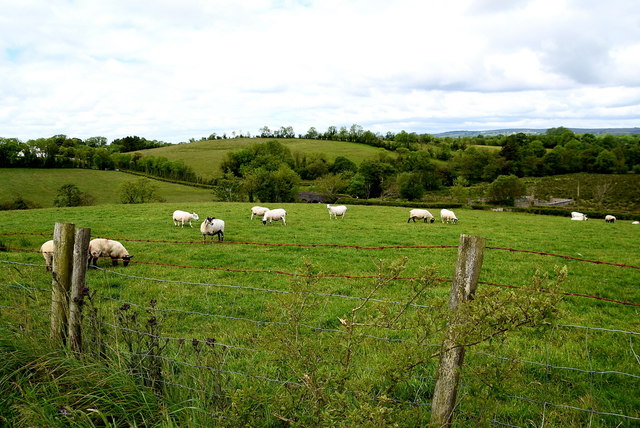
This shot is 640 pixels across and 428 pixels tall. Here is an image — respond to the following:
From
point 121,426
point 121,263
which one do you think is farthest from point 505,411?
point 121,263

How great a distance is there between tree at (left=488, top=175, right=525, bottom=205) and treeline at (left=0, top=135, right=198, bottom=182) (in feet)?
229

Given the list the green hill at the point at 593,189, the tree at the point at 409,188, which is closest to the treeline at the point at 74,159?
the tree at the point at 409,188

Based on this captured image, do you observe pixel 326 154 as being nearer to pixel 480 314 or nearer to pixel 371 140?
pixel 371 140

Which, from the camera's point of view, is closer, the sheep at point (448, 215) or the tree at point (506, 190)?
the sheep at point (448, 215)

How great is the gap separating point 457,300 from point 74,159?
108 m

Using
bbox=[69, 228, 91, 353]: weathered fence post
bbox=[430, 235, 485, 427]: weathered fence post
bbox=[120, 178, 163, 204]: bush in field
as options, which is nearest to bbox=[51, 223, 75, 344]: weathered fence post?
bbox=[69, 228, 91, 353]: weathered fence post

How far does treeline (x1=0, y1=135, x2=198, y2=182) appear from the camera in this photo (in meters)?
81.0

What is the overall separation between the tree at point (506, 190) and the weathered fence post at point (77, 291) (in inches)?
2396

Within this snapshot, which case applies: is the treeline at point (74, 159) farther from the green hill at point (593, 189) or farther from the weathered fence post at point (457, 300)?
the weathered fence post at point (457, 300)

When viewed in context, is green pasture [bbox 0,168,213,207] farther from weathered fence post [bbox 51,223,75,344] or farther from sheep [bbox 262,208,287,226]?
weathered fence post [bbox 51,223,75,344]

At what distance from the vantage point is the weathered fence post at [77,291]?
14.9 feet

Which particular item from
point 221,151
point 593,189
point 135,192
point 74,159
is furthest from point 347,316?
point 221,151

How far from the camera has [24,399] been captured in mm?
3832

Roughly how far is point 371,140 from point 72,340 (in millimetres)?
146763
